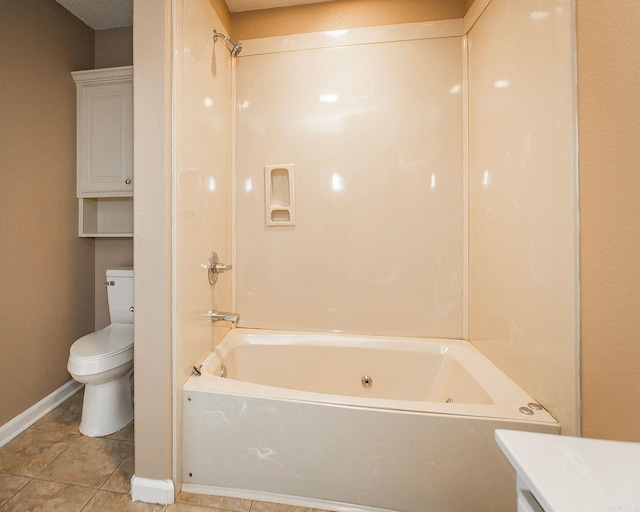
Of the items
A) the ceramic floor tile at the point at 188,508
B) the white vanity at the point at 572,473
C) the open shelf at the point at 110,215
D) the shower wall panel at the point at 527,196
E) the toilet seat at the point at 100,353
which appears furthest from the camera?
the open shelf at the point at 110,215

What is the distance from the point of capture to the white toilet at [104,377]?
61.3 inches

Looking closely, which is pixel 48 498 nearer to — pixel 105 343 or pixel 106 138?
pixel 105 343

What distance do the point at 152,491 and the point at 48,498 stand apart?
0.45 meters

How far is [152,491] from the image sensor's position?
122cm

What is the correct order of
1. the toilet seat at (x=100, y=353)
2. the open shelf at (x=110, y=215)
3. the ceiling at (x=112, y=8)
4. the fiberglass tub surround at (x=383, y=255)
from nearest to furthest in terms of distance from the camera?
1. the fiberglass tub surround at (x=383, y=255)
2. the toilet seat at (x=100, y=353)
3. the ceiling at (x=112, y=8)
4. the open shelf at (x=110, y=215)

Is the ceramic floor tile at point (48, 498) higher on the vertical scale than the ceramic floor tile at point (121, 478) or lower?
higher

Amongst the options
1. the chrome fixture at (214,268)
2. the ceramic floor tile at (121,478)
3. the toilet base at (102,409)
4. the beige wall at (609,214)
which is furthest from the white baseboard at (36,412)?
the beige wall at (609,214)

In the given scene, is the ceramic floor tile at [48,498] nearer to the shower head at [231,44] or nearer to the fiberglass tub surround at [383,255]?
the fiberglass tub surround at [383,255]

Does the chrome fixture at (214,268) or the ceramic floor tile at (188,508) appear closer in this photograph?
the ceramic floor tile at (188,508)

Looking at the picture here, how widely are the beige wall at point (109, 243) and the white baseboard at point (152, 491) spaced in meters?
1.41

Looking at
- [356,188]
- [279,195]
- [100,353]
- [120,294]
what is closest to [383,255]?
[356,188]

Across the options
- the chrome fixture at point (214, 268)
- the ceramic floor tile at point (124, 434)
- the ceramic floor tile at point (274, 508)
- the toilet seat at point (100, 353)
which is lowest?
the ceramic floor tile at point (274, 508)

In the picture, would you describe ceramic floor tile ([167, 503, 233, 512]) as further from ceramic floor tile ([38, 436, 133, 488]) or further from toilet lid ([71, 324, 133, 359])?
toilet lid ([71, 324, 133, 359])

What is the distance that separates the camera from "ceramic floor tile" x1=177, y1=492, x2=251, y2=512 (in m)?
1.21
